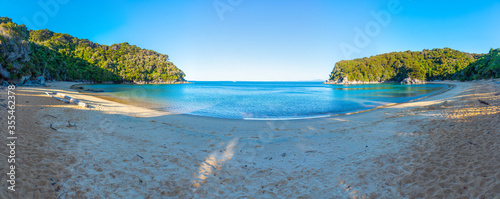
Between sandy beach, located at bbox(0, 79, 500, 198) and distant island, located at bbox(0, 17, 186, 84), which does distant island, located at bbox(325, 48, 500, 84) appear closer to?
sandy beach, located at bbox(0, 79, 500, 198)

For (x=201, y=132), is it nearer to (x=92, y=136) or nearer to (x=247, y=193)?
(x=92, y=136)

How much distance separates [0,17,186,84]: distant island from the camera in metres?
32.5

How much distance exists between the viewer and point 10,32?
32312mm

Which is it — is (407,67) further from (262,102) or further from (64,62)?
(64,62)

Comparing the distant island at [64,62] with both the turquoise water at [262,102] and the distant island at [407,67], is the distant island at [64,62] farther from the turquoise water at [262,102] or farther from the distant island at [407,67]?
the distant island at [407,67]

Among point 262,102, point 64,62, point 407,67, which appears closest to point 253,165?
point 262,102

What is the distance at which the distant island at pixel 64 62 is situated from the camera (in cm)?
3247

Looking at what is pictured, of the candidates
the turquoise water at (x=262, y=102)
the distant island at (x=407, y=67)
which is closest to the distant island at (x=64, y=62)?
the turquoise water at (x=262, y=102)

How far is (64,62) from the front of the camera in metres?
79.5

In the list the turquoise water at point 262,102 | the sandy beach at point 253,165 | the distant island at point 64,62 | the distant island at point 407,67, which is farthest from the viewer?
the distant island at point 407,67

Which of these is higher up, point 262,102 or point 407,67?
point 407,67

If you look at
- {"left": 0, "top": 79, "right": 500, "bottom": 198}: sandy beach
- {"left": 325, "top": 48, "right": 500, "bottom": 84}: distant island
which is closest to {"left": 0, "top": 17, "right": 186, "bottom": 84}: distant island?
{"left": 0, "top": 79, "right": 500, "bottom": 198}: sandy beach

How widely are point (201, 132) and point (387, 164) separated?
7789mm

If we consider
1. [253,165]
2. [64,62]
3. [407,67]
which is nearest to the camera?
[253,165]
